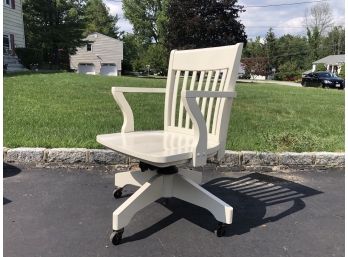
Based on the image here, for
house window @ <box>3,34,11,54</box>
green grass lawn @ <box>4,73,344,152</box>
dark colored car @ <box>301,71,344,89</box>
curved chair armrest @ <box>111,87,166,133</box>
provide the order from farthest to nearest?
1. dark colored car @ <box>301,71,344,89</box>
2. house window @ <box>3,34,11,54</box>
3. green grass lawn @ <box>4,73,344,152</box>
4. curved chair armrest @ <box>111,87,166,133</box>

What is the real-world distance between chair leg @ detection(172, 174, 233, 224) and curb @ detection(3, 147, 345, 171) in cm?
106

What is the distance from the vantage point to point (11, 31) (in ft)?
58.4

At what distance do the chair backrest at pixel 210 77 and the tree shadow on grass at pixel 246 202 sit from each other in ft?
1.52

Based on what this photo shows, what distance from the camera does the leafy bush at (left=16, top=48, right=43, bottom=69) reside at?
709 inches

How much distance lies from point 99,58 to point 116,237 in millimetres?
39720

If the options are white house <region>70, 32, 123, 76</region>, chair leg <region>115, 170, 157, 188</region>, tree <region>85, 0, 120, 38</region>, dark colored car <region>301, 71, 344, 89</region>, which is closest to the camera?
chair leg <region>115, 170, 157, 188</region>

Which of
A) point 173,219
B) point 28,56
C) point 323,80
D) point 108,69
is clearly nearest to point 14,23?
point 28,56

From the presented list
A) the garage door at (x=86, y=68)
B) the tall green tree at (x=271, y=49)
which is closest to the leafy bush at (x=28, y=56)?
the garage door at (x=86, y=68)

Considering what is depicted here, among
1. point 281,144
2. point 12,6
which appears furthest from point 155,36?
point 281,144

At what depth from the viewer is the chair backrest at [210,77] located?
104 inches

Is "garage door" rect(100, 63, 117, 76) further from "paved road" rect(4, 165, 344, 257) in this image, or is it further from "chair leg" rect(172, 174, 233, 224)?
"chair leg" rect(172, 174, 233, 224)

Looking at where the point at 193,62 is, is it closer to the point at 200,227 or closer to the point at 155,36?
the point at 200,227

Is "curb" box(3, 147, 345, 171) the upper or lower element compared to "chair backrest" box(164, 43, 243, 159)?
lower

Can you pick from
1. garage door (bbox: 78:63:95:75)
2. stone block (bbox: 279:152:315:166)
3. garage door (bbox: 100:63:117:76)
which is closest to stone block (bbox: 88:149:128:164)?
stone block (bbox: 279:152:315:166)
